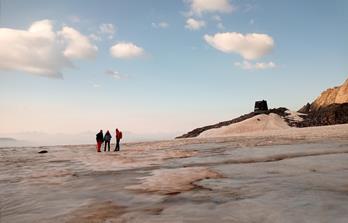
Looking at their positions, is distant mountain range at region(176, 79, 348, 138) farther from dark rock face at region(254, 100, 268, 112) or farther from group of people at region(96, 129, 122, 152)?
group of people at region(96, 129, 122, 152)

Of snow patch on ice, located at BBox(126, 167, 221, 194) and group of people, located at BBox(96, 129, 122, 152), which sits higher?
group of people, located at BBox(96, 129, 122, 152)

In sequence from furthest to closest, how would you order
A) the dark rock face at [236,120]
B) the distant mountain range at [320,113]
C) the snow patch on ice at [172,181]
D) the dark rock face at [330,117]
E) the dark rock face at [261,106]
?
the dark rock face at [261,106] → the dark rock face at [236,120] → the distant mountain range at [320,113] → the dark rock face at [330,117] → the snow patch on ice at [172,181]

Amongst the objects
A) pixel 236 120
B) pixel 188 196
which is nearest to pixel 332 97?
pixel 236 120

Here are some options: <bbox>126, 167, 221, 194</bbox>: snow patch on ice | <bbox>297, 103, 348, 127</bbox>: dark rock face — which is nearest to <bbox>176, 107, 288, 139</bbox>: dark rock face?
<bbox>297, 103, 348, 127</bbox>: dark rock face

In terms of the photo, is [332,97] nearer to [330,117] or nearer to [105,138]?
[330,117]

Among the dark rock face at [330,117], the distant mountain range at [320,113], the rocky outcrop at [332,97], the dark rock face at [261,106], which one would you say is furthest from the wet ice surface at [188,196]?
the rocky outcrop at [332,97]

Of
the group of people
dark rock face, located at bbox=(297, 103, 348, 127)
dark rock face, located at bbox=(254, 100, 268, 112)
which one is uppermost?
dark rock face, located at bbox=(254, 100, 268, 112)

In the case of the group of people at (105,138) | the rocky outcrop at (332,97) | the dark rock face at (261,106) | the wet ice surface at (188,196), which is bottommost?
the wet ice surface at (188,196)

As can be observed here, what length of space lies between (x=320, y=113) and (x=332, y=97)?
19.7 m

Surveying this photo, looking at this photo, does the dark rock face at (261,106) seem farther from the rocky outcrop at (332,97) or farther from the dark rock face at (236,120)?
the rocky outcrop at (332,97)

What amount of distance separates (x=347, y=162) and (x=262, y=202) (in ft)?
21.0

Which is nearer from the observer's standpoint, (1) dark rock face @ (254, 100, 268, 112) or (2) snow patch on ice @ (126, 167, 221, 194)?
(2) snow patch on ice @ (126, 167, 221, 194)

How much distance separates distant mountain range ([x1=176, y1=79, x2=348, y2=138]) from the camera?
1934 inches

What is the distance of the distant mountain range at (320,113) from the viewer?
49125 millimetres
